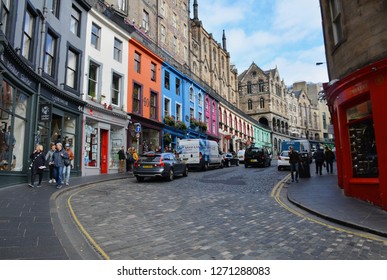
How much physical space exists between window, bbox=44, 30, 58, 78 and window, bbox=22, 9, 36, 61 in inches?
50.5

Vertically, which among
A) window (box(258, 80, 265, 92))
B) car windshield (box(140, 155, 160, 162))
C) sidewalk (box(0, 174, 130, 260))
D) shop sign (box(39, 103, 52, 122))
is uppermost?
window (box(258, 80, 265, 92))

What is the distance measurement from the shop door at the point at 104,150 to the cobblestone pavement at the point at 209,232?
9383 millimetres

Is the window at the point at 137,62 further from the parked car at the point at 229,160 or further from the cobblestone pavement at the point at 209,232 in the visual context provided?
the cobblestone pavement at the point at 209,232

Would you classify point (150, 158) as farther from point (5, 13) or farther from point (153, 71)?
point (153, 71)

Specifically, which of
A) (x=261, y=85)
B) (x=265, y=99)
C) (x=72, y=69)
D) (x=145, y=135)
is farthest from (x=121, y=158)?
(x=261, y=85)

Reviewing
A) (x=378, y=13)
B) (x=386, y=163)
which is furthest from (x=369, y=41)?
(x=386, y=163)

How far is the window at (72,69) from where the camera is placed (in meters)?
15.9

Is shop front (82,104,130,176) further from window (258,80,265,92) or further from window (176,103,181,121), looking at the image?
window (258,80,265,92)

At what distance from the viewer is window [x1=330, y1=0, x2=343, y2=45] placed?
10503 mm

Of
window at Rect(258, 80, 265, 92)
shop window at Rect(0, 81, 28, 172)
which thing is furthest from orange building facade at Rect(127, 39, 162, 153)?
window at Rect(258, 80, 265, 92)

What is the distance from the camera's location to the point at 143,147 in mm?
22656

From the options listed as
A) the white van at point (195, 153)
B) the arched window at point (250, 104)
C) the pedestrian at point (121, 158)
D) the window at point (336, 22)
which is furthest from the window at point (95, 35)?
the arched window at point (250, 104)

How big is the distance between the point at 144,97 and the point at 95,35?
605cm
